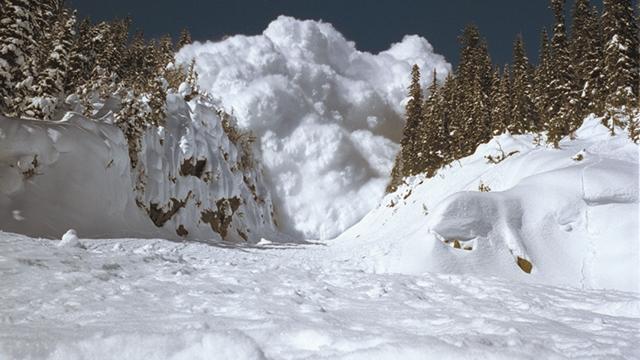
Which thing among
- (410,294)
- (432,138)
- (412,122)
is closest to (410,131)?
(412,122)

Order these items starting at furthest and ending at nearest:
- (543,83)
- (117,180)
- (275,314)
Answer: (543,83), (117,180), (275,314)

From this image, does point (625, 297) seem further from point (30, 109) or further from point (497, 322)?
point (30, 109)

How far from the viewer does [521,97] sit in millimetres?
34125

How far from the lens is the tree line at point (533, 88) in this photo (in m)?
27.0

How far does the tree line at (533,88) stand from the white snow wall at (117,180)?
53.8 ft

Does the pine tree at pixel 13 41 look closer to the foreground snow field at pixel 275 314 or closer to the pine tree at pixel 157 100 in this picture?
the pine tree at pixel 157 100

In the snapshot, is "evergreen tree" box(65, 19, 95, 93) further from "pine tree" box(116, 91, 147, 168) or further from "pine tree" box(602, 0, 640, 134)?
"pine tree" box(602, 0, 640, 134)

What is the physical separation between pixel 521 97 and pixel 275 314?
35256mm

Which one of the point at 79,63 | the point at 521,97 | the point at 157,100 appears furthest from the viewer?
the point at 521,97

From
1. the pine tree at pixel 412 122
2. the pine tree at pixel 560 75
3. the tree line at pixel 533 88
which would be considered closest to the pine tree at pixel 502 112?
the tree line at pixel 533 88

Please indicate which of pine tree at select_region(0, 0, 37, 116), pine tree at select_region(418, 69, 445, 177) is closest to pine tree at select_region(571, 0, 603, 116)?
pine tree at select_region(418, 69, 445, 177)

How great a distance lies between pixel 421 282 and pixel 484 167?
47.1 ft

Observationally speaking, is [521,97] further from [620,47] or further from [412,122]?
[412,122]

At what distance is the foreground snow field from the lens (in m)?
2.59
